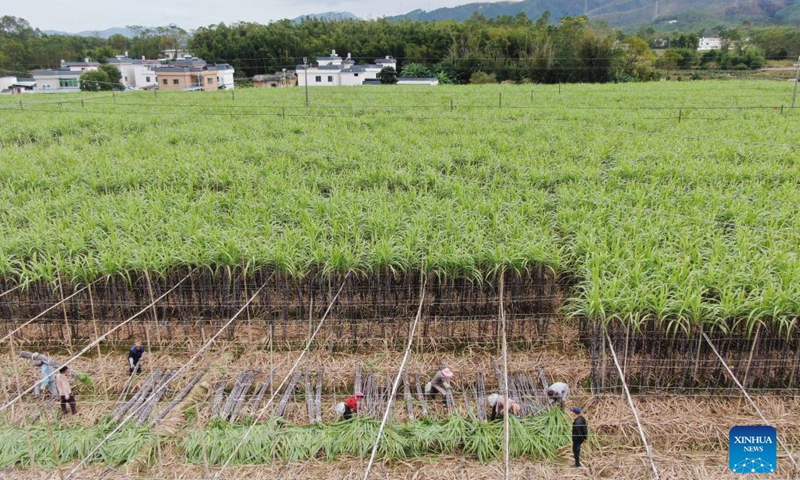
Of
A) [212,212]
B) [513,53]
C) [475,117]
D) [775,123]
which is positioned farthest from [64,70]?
[775,123]

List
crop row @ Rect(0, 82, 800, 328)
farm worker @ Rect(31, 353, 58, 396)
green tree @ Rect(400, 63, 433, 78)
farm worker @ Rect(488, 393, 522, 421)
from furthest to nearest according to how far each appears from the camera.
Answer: green tree @ Rect(400, 63, 433, 78)
crop row @ Rect(0, 82, 800, 328)
farm worker @ Rect(31, 353, 58, 396)
farm worker @ Rect(488, 393, 522, 421)

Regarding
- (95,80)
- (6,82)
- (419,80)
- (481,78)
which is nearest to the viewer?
(481,78)

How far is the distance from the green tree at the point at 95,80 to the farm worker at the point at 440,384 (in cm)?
4355

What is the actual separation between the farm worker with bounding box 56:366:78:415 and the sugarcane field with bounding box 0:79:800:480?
26 mm

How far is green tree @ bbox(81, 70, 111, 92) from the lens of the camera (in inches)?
1572

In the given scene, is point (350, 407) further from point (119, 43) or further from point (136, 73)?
point (119, 43)

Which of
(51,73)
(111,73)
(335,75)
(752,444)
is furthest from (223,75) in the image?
(752,444)

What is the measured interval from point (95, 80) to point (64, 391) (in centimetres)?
4601

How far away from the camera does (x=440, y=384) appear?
188 inches

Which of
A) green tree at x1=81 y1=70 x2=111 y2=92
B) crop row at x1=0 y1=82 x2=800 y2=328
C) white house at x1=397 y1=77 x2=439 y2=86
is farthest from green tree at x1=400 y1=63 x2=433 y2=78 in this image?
crop row at x1=0 y1=82 x2=800 y2=328

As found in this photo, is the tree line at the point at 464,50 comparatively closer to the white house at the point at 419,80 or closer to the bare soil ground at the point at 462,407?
the white house at the point at 419,80

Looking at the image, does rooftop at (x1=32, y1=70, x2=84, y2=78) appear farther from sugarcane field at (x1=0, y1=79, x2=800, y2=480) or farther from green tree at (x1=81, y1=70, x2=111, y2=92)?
sugarcane field at (x1=0, y1=79, x2=800, y2=480)

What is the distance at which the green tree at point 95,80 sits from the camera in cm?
3994

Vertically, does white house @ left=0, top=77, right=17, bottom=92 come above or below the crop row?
above
